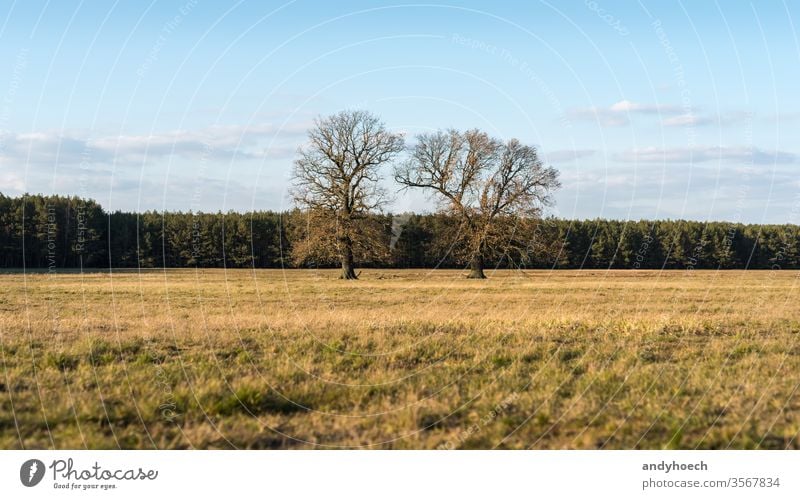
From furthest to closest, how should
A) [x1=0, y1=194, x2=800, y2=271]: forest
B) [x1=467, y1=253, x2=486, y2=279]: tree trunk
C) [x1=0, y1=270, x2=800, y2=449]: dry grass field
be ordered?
[x1=0, y1=194, x2=800, y2=271]: forest → [x1=467, y1=253, x2=486, y2=279]: tree trunk → [x1=0, y1=270, x2=800, y2=449]: dry grass field

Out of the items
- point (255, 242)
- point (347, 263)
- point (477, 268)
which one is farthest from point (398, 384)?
point (255, 242)

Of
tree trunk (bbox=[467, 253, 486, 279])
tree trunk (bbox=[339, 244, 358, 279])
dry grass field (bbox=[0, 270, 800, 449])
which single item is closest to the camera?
dry grass field (bbox=[0, 270, 800, 449])

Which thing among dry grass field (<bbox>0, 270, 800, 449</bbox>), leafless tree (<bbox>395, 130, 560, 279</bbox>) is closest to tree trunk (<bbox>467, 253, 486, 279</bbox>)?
leafless tree (<bbox>395, 130, 560, 279</bbox>)

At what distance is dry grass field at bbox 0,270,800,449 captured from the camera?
28.7 ft

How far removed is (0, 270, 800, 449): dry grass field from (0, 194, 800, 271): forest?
196 ft

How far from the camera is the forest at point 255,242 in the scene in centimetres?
9125

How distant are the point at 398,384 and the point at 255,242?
9322 centimetres

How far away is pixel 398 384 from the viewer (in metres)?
11.2

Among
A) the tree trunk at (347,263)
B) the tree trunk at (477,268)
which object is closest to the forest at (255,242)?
the tree trunk at (477,268)

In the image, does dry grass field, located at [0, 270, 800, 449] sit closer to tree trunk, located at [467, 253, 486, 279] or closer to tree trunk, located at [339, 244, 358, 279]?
tree trunk, located at [339, 244, 358, 279]

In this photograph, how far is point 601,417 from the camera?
30.6 feet

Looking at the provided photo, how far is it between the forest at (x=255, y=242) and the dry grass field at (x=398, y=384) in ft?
196

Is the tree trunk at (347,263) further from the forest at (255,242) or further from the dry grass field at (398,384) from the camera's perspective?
the dry grass field at (398,384)

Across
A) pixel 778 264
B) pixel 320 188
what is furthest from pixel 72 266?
pixel 778 264
